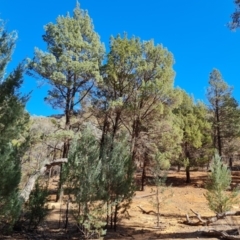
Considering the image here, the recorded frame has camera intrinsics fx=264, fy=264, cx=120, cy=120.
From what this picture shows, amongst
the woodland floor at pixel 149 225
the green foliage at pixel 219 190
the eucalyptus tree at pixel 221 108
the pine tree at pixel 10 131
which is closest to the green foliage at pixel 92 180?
the woodland floor at pixel 149 225

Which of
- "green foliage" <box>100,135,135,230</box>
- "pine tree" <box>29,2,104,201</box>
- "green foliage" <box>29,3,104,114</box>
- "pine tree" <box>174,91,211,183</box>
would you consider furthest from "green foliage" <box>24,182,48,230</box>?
"pine tree" <box>174,91,211,183</box>

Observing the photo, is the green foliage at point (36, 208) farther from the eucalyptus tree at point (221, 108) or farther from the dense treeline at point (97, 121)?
the eucalyptus tree at point (221, 108)

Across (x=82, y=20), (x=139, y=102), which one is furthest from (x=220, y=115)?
(x=82, y=20)

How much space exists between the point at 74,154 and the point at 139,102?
9.84 metres

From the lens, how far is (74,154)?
9.34 metres

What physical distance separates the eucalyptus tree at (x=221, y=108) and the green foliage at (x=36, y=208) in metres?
19.1

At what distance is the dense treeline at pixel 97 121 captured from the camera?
868 centimetres

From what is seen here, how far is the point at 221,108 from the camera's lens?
Answer: 26109mm

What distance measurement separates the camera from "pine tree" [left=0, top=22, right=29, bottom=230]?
24.6 ft

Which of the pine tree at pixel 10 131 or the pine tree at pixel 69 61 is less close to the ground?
the pine tree at pixel 69 61

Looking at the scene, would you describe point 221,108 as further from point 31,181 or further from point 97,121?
point 31,181

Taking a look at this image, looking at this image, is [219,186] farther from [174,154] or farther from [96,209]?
[174,154]

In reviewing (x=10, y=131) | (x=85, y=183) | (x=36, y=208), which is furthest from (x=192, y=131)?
(x=10, y=131)

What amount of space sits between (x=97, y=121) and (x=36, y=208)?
10.7m
